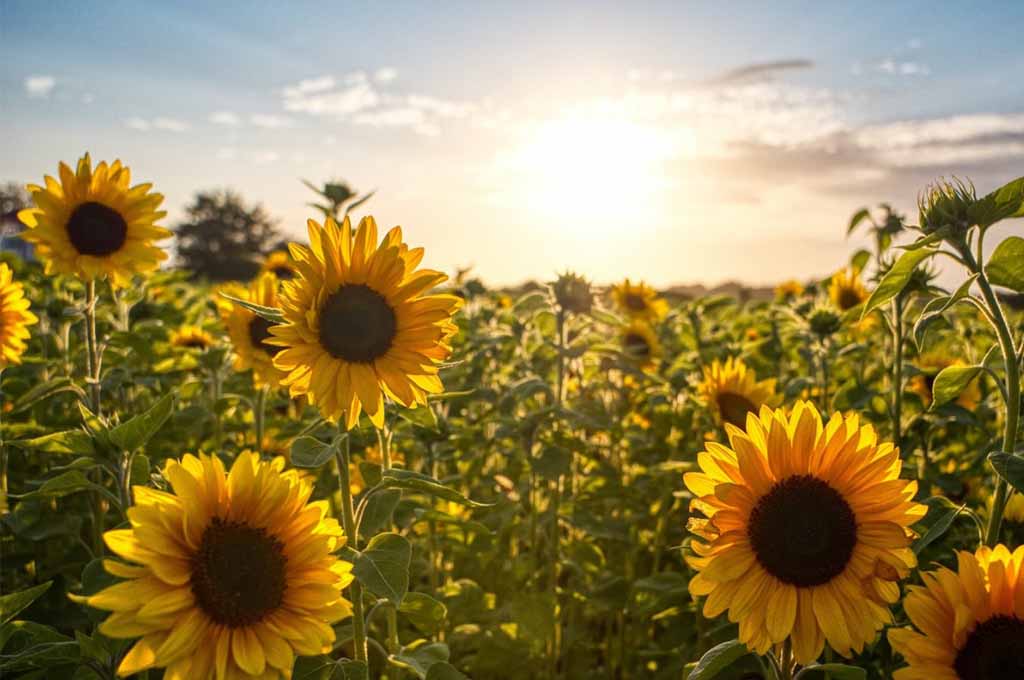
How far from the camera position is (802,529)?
6.08 ft

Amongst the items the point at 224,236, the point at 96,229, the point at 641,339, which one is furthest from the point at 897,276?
the point at 224,236

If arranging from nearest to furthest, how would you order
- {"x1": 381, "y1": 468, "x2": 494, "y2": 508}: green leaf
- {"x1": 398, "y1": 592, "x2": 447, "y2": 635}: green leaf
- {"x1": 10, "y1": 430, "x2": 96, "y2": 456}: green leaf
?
1. {"x1": 381, "y1": 468, "x2": 494, "y2": 508}: green leaf
2. {"x1": 10, "y1": 430, "x2": 96, "y2": 456}: green leaf
3. {"x1": 398, "y1": 592, "x2": 447, "y2": 635}: green leaf

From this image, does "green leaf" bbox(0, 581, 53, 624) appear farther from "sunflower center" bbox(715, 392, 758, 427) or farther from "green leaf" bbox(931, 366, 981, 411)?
"sunflower center" bbox(715, 392, 758, 427)

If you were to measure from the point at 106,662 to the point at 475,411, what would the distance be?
9.63ft

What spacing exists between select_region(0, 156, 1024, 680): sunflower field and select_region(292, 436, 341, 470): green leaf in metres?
0.01

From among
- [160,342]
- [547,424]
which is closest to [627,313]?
[547,424]

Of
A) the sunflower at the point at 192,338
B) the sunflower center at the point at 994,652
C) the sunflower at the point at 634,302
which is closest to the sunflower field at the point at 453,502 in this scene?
the sunflower center at the point at 994,652

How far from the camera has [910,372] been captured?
3.36 metres

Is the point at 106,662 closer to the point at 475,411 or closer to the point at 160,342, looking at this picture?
the point at 160,342

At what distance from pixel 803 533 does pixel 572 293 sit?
6.42ft

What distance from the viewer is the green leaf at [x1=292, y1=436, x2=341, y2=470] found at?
6.14 feet

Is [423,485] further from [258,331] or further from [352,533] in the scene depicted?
[258,331]

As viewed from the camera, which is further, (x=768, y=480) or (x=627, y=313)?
(x=627, y=313)

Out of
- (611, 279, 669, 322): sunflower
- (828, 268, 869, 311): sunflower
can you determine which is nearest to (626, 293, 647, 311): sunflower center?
(611, 279, 669, 322): sunflower
